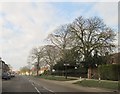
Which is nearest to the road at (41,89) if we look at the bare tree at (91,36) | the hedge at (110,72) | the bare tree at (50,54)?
the hedge at (110,72)

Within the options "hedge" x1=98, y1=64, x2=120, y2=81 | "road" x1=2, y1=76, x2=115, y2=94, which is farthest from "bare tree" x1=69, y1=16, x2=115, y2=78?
"road" x1=2, y1=76, x2=115, y2=94

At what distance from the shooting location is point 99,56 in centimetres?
6725

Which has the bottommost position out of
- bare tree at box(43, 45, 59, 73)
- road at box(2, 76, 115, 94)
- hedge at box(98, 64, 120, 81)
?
road at box(2, 76, 115, 94)

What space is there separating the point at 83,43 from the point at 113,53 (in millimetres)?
7940

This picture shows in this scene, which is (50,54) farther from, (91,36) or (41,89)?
(41,89)

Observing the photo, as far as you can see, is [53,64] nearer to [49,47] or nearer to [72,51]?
[49,47]

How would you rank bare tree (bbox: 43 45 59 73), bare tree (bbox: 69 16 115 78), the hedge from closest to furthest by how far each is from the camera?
the hedge → bare tree (bbox: 69 16 115 78) → bare tree (bbox: 43 45 59 73)

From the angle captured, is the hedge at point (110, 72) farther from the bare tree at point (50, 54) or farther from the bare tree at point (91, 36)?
the bare tree at point (50, 54)

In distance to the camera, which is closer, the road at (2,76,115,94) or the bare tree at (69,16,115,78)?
the road at (2,76,115,94)

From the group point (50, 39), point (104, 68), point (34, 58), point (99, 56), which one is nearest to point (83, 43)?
point (99, 56)

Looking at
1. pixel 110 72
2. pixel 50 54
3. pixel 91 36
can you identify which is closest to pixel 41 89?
pixel 110 72

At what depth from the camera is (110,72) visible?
47.1 m

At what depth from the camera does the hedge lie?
149 ft

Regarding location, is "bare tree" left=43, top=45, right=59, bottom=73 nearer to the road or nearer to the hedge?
the hedge
